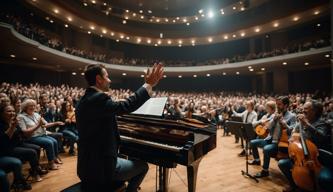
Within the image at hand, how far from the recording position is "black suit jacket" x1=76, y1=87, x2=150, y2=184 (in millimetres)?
1755

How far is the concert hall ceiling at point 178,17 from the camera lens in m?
16.1

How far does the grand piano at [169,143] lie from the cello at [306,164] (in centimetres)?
111

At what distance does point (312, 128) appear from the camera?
9.39ft

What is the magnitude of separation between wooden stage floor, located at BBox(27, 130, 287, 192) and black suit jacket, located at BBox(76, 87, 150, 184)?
169cm

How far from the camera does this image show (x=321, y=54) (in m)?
13.6

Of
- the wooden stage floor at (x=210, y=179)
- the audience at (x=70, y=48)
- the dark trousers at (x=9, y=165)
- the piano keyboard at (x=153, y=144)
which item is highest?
the audience at (x=70, y=48)

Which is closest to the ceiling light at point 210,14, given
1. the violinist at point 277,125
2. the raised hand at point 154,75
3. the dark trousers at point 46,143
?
the violinist at point 277,125

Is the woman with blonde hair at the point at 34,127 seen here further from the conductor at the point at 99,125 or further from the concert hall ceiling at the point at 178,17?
the concert hall ceiling at the point at 178,17

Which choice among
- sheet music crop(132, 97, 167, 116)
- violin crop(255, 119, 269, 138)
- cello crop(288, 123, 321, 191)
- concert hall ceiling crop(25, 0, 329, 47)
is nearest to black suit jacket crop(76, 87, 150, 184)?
sheet music crop(132, 97, 167, 116)

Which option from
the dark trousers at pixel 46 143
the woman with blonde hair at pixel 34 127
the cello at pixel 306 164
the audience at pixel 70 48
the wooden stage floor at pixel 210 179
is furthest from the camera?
the audience at pixel 70 48

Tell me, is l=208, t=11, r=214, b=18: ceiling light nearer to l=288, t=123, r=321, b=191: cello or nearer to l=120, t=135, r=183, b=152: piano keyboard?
l=288, t=123, r=321, b=191: cello

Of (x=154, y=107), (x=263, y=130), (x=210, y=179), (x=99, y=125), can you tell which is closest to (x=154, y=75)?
(x=99, y=125)

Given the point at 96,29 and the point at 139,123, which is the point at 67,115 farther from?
the point at 96,29

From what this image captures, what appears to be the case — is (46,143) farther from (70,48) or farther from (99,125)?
(70,48)
